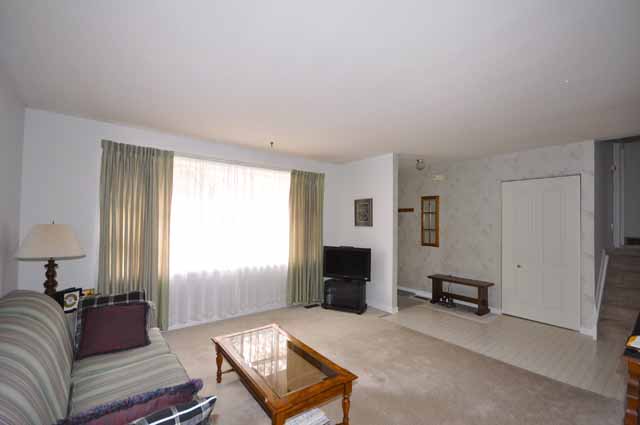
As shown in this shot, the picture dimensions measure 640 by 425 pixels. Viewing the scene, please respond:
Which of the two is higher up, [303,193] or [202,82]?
[202,82]

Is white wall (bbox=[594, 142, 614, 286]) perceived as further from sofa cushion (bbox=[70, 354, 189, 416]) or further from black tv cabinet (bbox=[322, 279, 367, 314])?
sofa cushion (bbox=[70, 354, 189, 416])

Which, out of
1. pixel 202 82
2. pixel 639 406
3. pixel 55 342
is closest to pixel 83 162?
pixel 202 82

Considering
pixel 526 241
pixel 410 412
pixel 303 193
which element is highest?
pixel 303 193

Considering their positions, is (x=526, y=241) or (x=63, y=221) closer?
(x=63, y=221)

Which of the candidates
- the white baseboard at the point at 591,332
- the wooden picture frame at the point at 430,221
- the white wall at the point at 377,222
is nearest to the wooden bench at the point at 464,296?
the wooden picture frame at the point at 430,221

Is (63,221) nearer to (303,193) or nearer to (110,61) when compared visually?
(110,61)

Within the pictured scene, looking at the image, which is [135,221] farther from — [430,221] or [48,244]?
[430,221]

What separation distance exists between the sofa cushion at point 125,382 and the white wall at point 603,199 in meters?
5.08

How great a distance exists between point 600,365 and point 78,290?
5.45 m

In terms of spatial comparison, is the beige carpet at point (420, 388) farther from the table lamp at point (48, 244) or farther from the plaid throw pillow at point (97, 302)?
the table lamp at point (48, 244)

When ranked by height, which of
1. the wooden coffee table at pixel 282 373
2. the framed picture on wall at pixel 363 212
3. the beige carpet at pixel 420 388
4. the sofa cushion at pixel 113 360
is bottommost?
the beige carpet at pixel 420 388

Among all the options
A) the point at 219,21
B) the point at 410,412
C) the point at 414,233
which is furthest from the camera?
the point at 414,233

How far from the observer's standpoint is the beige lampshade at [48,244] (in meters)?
2.44

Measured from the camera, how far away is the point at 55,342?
5.85ft
